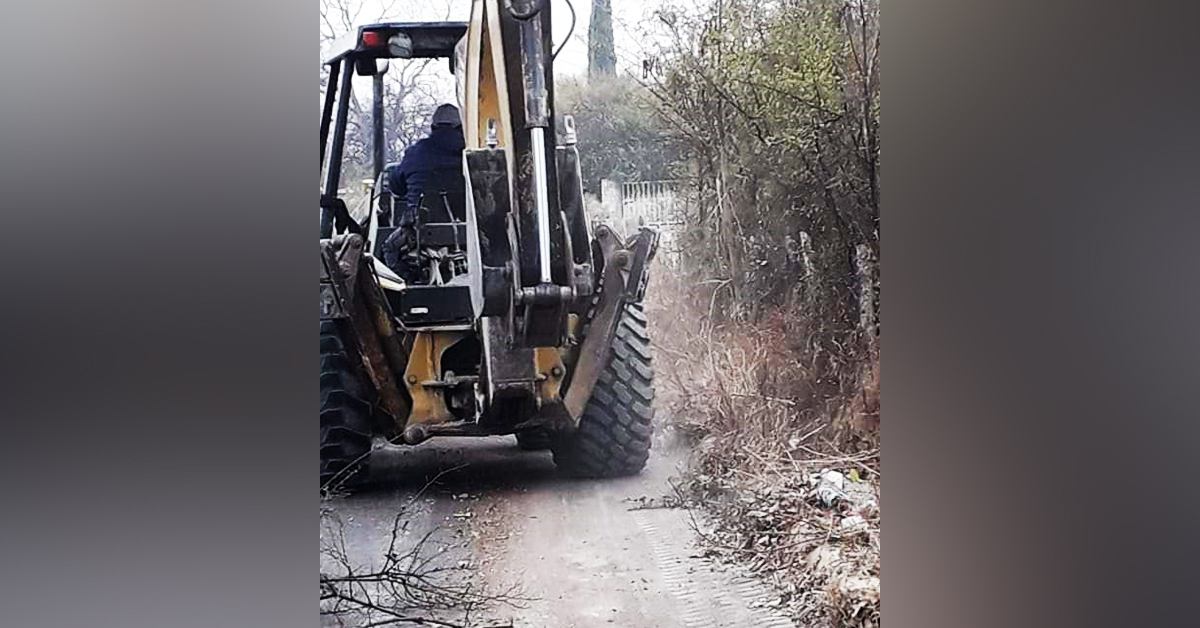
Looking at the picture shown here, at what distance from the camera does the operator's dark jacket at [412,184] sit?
3254mm

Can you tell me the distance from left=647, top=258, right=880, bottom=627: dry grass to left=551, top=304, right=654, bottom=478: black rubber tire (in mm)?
49

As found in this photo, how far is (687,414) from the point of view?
134 inches

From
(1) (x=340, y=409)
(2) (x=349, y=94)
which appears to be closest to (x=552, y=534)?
(1) (x=340, y=409)

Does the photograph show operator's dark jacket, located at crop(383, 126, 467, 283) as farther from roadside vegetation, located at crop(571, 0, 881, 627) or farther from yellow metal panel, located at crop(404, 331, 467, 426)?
roadside vegetation, located at crop(571, 0, 881, 627)

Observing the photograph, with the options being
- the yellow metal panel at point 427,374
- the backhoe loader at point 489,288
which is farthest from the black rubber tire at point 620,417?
the yellow metal panel at point 427,374

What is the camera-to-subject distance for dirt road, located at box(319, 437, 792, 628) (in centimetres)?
326

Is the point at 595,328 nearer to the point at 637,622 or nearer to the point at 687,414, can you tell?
the point at 687,414

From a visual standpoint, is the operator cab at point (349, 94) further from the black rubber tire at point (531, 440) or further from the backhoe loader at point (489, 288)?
Result: the black rubber tire at point (531, 440)

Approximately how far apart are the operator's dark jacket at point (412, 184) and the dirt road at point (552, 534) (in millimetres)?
509
